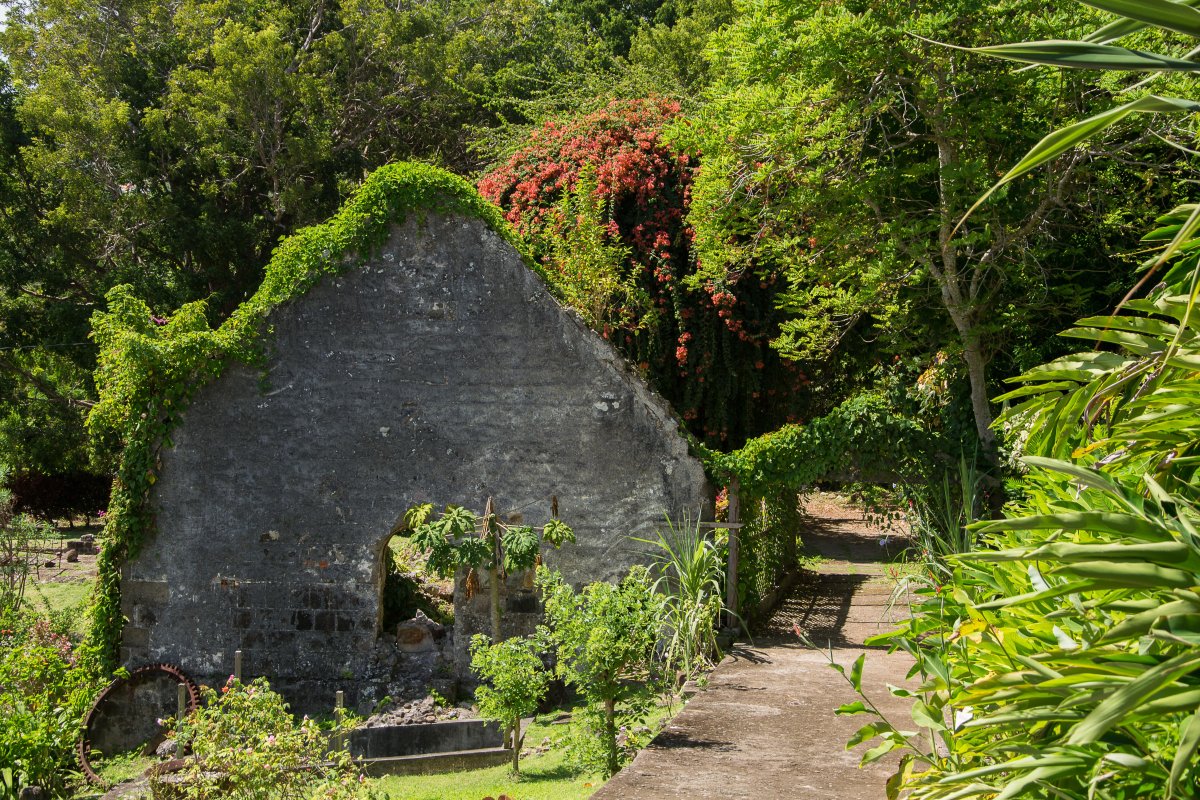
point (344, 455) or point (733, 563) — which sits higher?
point (344, 455)

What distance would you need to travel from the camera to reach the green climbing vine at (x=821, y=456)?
11133 mm

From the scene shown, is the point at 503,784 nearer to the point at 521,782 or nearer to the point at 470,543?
the point at 521,782

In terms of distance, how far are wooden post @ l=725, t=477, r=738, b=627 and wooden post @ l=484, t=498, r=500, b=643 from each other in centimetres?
229

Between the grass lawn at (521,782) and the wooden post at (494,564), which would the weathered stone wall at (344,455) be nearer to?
the wooden post at (494,564)

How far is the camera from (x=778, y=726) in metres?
7.24

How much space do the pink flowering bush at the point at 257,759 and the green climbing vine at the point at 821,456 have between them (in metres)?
4.85

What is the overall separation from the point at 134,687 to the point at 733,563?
6.09m

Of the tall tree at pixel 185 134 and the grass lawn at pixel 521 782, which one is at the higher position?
the tall tree at pixel 185 134

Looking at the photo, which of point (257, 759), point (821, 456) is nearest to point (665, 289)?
point (821, 456)

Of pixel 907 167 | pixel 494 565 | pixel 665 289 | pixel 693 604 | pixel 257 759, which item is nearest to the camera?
pixel 257 759

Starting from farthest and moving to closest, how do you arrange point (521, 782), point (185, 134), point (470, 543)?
point (185, 134) < point (470, 543) < point (521, 782)

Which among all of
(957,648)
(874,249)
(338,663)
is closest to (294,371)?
(338,663)

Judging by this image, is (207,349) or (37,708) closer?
(37,708)

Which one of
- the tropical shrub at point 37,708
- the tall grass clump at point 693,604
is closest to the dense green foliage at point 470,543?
the tall grass clump at point 693,604
